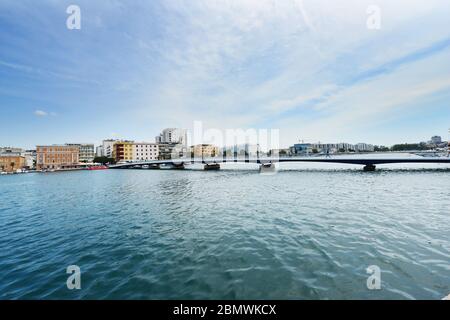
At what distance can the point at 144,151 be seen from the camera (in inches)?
5630

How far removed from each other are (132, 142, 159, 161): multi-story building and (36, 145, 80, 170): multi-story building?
34.7 meters

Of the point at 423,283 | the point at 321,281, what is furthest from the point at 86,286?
the point at 423,283

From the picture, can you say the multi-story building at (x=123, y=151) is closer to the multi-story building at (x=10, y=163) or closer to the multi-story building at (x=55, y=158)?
the multi-story building at (x=55, y=158)

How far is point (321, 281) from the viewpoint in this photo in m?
7.23

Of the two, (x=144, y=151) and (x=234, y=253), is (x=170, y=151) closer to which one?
(x=144, y=151)

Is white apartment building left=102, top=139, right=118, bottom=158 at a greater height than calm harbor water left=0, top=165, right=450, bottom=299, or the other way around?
white apartment building left=102, top=139, right=118, bottom=158

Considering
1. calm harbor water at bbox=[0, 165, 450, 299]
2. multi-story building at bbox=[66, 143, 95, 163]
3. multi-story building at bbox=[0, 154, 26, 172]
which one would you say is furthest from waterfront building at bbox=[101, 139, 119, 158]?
calm harbor water at bbox=[0, 165, 450, 299]

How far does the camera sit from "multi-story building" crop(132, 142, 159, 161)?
13888 cm

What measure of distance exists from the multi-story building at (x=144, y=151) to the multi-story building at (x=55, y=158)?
34.7 meters

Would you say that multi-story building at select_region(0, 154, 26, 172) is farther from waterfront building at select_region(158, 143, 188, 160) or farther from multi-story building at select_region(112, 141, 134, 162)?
waterfront building at select_region(158, 143, 188, 160)

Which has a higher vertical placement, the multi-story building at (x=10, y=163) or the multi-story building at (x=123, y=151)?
the multi-story building at (x=123, y=151)

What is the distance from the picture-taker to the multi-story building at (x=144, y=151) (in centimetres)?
13888

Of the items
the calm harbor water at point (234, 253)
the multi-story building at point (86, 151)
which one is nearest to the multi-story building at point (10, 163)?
the multi-story building at point (86, 151)

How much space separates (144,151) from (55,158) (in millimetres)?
49557
